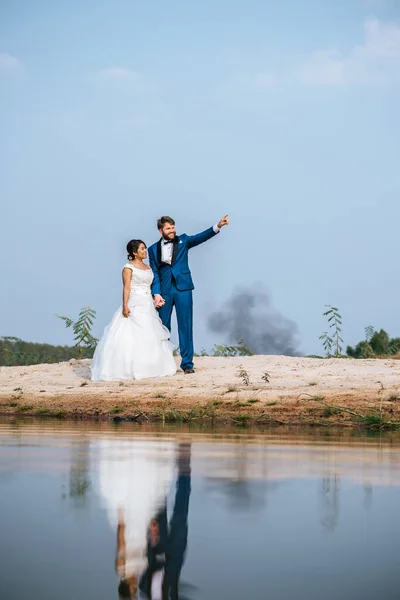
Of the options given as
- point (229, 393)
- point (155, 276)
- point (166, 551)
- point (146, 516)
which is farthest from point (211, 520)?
point (155, 276)

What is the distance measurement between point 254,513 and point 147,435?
4917 millimetres

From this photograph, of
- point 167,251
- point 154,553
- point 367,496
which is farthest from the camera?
point 167,251

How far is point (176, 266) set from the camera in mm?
16359

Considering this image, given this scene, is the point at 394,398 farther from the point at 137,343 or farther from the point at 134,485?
the point at 134,485

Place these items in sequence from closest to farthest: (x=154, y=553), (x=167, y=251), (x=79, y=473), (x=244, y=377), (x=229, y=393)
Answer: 1. (x=154, y=553)
2. (x=79, y=473)
3. (x=229, y=393)
4. (x=244, y=377)
5. (x=167, y=251)

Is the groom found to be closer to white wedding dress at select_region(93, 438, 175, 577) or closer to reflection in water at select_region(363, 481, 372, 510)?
white wedding dress at select_region(93, 438, 175, 577)

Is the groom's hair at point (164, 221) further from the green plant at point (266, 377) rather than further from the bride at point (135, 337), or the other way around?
the green plant at point (266, 377)

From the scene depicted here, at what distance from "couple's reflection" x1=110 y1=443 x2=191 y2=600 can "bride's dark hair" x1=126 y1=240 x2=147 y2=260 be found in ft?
39.2

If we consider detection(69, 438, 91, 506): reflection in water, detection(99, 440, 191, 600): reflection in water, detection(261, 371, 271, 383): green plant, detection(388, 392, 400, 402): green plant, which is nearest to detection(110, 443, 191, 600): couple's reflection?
detection(99, 440, 191, 600): reflection in water

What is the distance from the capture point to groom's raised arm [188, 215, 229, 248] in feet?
51.4

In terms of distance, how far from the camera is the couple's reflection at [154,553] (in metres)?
2.85

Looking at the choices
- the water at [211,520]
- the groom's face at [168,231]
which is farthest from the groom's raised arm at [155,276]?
the water at [211,520]

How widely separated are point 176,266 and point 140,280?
63cm

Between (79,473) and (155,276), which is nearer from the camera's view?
(79,473)
